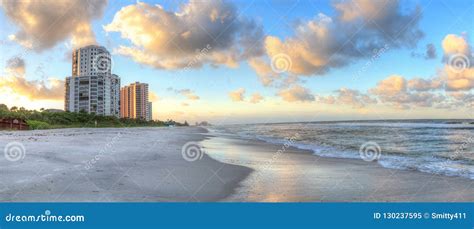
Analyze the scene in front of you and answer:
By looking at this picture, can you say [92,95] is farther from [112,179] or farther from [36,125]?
[112,179]

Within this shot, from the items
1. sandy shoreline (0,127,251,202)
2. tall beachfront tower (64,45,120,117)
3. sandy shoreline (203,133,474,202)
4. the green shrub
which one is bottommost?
sandy shoreline (203,133,474,202)

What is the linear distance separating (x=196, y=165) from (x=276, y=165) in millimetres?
1961

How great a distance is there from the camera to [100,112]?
32094 millimetres

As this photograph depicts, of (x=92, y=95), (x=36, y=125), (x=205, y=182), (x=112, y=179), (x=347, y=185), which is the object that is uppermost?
(x=92, y=95)

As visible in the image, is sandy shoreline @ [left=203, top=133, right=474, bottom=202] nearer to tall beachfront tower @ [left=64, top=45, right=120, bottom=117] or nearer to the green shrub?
tall beachfront tower @ [left=64, top=45, right=120, bottom=117]

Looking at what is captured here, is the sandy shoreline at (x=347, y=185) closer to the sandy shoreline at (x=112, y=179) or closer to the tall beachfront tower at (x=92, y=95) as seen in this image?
the sandy shoreline at (x=112, y=179)

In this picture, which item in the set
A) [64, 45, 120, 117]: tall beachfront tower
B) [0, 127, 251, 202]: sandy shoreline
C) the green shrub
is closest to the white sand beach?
[0, 127, 251, 202]: sandy shoreline

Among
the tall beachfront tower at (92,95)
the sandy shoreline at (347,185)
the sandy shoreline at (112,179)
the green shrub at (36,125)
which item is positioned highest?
the tall beachfront tower at (92,95)

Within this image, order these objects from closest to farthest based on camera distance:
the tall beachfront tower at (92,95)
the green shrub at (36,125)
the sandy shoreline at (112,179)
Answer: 1. the sandy shoreline at (112,179)
2. the tall beachfront tower at (92,95)
3. the green shrub at (36,125)

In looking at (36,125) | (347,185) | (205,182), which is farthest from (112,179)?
(36,125)

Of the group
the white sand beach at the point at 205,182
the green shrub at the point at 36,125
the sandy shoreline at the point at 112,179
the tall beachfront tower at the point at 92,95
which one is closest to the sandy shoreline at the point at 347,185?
the white sand beach at the point at 205,182

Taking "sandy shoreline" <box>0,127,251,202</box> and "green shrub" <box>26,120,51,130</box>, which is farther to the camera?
"green shrub" <box>26,120,51,130</box>
